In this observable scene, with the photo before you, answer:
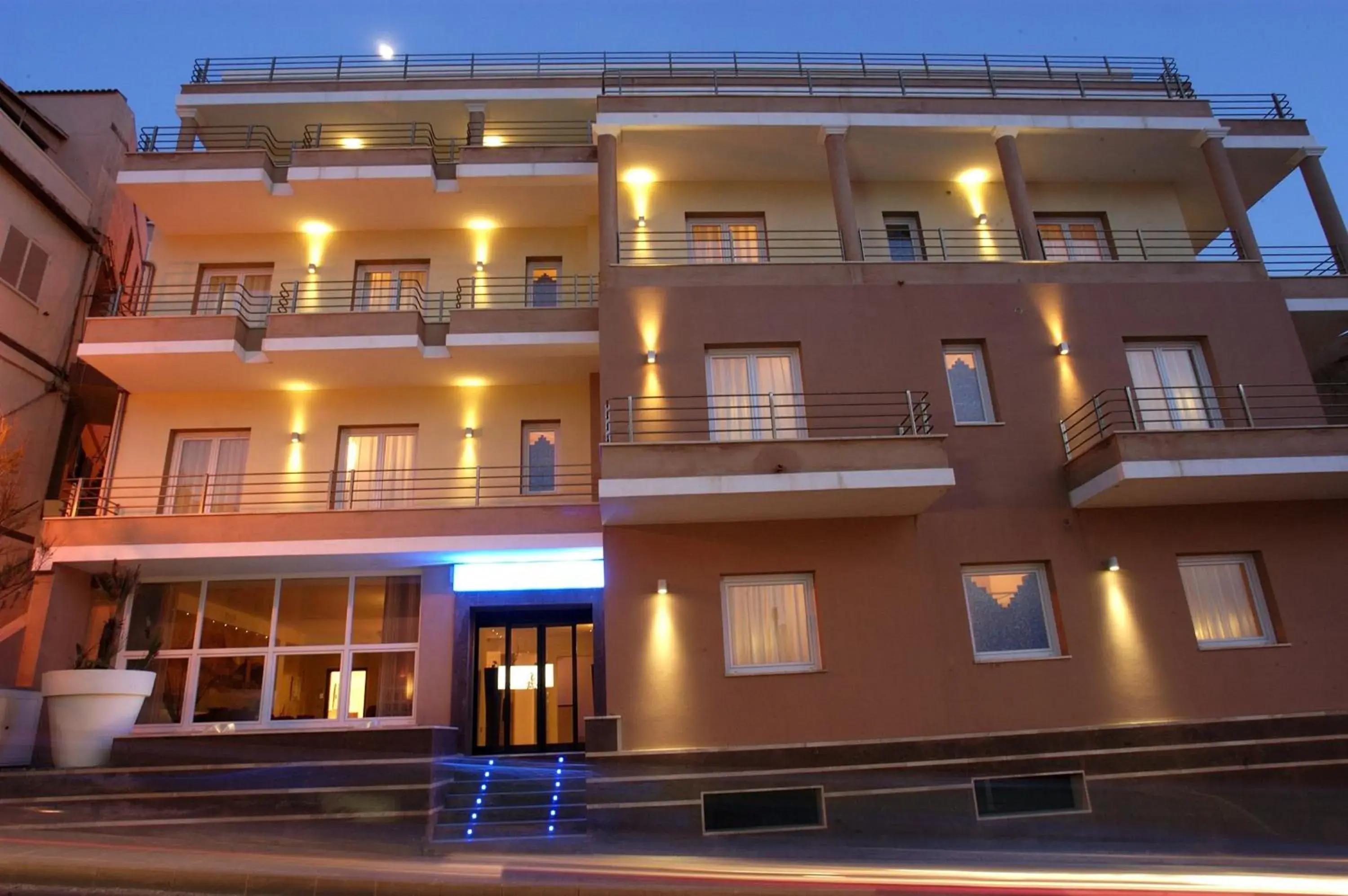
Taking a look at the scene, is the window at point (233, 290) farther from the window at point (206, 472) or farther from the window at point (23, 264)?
the window at point (23, 264)

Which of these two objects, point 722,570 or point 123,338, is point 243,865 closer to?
point 722,570

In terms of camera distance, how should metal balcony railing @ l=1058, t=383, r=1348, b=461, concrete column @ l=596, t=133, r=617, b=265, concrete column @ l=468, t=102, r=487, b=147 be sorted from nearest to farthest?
metal balcony railing @ l=1058, t=383, r=1348, b=461 → concrete column @ l=596, t=133, r=617, b=265 → concrete column @ l=468, t=102, r=487, b=147

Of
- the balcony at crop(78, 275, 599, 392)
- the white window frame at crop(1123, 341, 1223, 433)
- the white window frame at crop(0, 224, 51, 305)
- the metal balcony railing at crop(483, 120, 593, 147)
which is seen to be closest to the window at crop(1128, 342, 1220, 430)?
the white window frame at crop(1123, 341, 1223, 433)

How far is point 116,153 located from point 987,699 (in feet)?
63.4

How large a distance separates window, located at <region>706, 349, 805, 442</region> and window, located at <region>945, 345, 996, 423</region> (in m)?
2.29

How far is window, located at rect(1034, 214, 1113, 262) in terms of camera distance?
563 inches

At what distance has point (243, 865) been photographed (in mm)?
6438

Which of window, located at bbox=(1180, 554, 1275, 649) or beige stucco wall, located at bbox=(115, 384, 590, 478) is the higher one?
beige stucco wall, located at bbox=(115, 384, 590, 478)

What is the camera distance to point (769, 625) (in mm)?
10711

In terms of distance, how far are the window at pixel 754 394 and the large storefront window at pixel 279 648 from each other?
5387mm

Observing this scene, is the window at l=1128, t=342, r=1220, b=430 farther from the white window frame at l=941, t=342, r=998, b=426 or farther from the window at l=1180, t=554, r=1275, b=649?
the white window frame at l=941, t=342, r=998, b=426

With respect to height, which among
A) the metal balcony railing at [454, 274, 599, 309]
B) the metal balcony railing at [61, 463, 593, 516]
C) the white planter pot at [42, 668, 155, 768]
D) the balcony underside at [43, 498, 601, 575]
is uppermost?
Result: the metal balcony railing at [454, 274, 599, 309]

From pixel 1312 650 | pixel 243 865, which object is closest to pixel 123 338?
pixel 243 865

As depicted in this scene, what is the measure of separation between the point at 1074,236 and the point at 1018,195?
209cm
